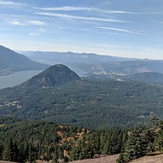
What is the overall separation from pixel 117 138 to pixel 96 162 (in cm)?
3384

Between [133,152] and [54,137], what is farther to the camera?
[54,137]

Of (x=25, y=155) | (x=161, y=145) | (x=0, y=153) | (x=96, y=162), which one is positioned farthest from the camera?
(x=25, y=155)

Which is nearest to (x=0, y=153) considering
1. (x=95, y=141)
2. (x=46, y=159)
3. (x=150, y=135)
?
(x=46, y=159)

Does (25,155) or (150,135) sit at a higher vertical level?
(150,135)

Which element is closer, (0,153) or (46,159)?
(0,153)

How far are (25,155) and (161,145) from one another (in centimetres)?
6643

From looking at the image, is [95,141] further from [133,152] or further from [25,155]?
[133,152]

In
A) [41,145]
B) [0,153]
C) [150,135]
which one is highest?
[150,135]

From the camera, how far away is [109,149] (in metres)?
122

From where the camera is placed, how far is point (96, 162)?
96938 mm

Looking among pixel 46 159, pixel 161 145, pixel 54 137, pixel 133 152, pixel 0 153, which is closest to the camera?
pixel 133 152

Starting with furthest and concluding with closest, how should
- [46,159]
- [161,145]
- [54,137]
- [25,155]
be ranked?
1. [54,137]
2. [46,159]
3. [25,155]
4. [161,145]

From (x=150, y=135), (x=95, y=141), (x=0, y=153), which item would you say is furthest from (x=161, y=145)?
(x=0, y=153)

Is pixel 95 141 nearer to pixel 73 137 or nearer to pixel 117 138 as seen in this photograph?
pixel 117 138
